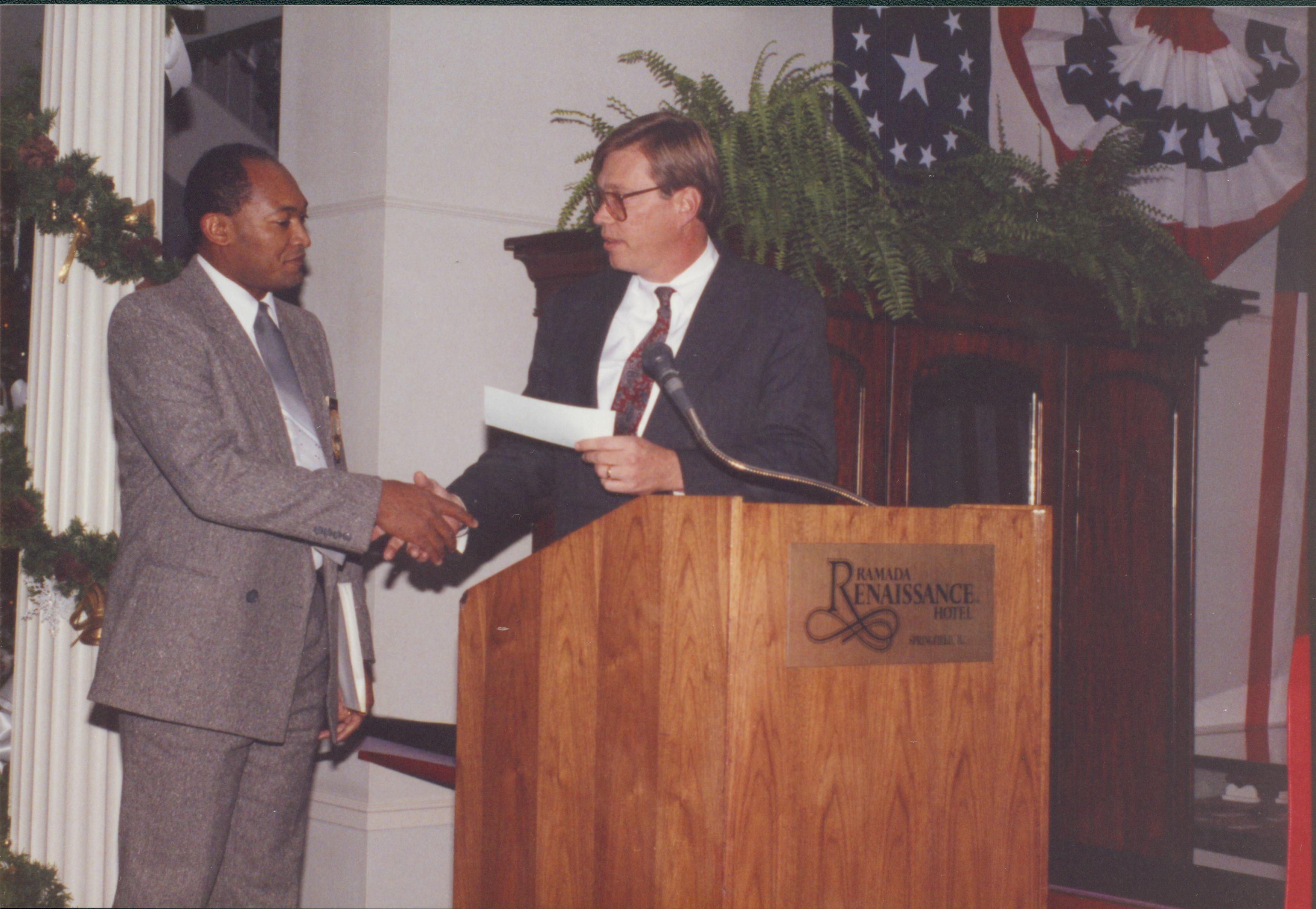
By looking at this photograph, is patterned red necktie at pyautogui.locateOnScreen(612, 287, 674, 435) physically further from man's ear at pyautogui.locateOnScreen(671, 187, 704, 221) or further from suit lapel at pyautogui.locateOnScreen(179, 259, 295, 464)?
suit lapel at pyautogui.locateOnScreen(179, 259, 295, 464)

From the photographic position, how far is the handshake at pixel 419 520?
89.6 inches

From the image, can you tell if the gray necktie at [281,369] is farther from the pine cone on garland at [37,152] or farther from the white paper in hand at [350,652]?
the pine cone on garland at [37,152]

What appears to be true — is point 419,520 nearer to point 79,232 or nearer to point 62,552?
point 62,552

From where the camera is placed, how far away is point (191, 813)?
2.16 m

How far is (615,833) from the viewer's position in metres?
1.63

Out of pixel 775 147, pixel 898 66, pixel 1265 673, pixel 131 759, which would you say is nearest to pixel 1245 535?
pixel 1265 673

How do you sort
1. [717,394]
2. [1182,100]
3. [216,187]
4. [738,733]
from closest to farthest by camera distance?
[738,733] → [717,394] → [216,187] → [1182,100]

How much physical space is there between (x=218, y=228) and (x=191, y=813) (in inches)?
44.5

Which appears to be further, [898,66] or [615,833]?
[898,66]

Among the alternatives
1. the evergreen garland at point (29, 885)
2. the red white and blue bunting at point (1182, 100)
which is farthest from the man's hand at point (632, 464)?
the red white and blue bunting at point (1182, 100)

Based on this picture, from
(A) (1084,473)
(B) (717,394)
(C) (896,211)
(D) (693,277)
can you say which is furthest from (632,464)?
(A) (1084,473)

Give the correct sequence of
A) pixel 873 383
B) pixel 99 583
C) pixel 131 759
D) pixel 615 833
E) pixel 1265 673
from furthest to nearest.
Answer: pixel 1265 673 → pixel 873 383 → pixel 99 583 → pixel 131 759 → pixel 615 833

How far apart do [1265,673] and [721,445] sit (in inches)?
165

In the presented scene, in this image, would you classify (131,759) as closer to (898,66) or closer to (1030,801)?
(1030,801)
